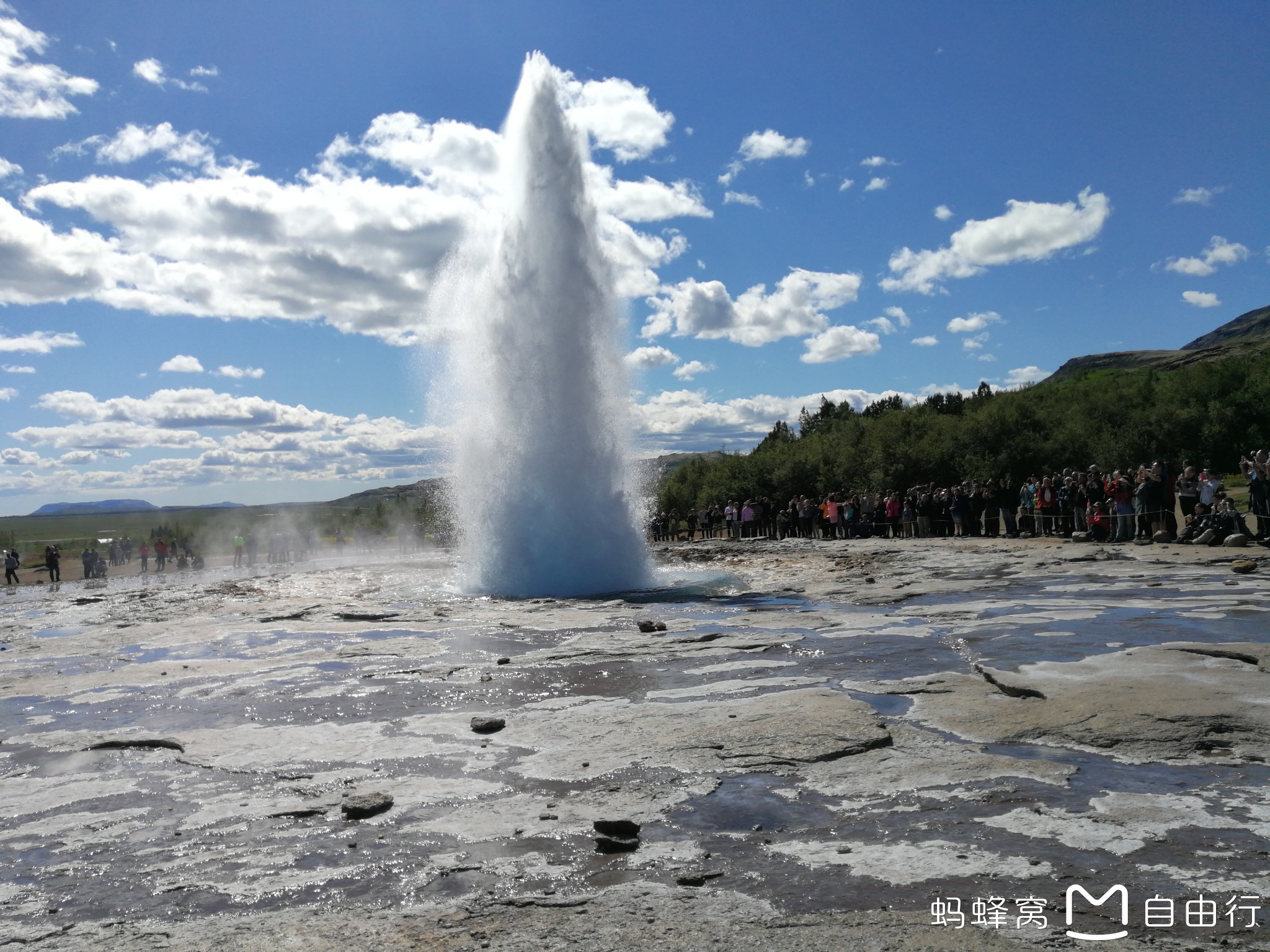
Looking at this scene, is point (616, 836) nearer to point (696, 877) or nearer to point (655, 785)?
point (696, 877)

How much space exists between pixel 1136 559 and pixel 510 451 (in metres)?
12.4

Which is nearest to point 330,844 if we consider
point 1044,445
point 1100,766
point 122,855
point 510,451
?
point 122,855

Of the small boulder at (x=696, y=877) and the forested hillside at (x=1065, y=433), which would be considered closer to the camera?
the small boulder at (x=696, y=877)

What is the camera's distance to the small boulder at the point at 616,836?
4.29 meters

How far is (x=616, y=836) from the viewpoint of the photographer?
14.4 ft

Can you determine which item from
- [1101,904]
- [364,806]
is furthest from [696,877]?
[364,806]

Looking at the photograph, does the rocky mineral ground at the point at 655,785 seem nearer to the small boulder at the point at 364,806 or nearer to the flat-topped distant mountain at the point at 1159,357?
the small boulder at the point at 364,806

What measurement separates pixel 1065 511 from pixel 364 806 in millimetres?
22240

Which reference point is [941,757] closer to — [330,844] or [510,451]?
[330,844]

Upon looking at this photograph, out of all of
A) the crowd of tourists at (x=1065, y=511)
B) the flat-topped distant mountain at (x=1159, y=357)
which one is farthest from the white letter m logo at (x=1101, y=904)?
the flat-topped distant mountain at (x=1159, y=357)

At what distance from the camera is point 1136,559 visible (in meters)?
16.4

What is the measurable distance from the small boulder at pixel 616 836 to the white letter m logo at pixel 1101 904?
1.94 meters

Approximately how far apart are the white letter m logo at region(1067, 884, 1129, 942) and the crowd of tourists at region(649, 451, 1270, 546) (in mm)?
16465

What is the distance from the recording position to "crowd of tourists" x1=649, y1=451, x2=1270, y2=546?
1753 centimetres
